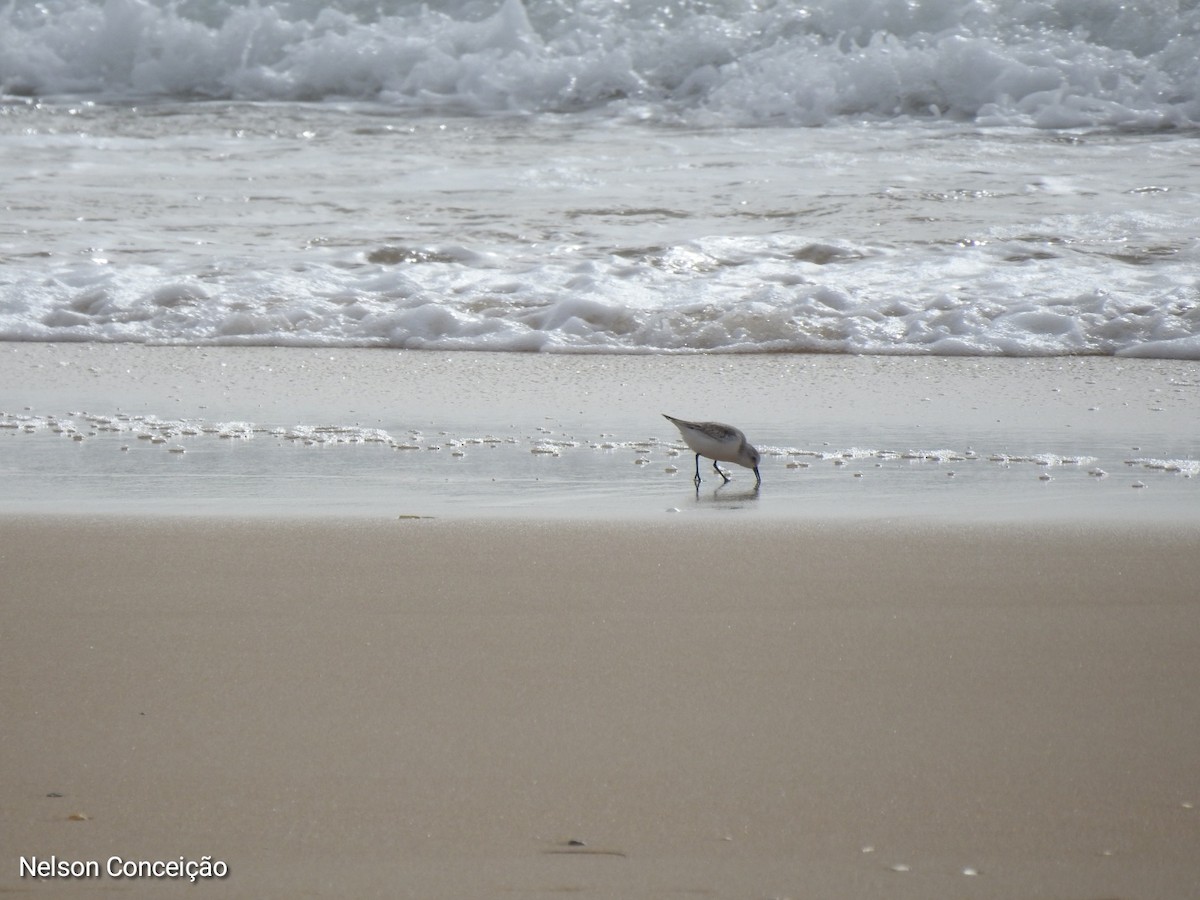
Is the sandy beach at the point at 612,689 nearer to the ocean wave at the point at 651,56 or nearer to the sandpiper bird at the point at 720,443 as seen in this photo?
the sandpiper bird at the point at 720,443

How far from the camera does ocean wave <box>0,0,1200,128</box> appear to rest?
10.3 metres

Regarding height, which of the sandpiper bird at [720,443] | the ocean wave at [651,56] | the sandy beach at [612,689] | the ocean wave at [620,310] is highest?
the ocean wave at [651,56]

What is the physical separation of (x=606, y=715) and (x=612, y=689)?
10 centimetres

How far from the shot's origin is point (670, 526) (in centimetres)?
296

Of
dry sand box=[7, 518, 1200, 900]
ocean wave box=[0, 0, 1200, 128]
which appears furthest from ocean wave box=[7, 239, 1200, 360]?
ocean wave box=[0, 0, 1200, 128]

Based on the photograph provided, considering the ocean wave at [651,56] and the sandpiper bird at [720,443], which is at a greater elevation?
the ocean wave at [651,56]

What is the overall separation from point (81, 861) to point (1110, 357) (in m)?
4.69

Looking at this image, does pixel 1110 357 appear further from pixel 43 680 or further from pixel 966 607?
pixel 43 680

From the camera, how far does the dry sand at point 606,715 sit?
1.50m

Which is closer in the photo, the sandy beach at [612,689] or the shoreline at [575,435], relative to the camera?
the sandy beach at [612,689]

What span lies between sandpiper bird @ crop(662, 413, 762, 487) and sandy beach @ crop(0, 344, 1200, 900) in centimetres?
13

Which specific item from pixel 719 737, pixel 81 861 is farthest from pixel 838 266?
pixel 81 861

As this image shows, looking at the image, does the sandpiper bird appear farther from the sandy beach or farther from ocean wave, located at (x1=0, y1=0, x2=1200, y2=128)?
ocean wave, located at (x1=0, y1=0, x2=1200, y2=128)

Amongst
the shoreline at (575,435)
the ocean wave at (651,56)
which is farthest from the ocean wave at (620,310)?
the ocean wave at (651,56)
